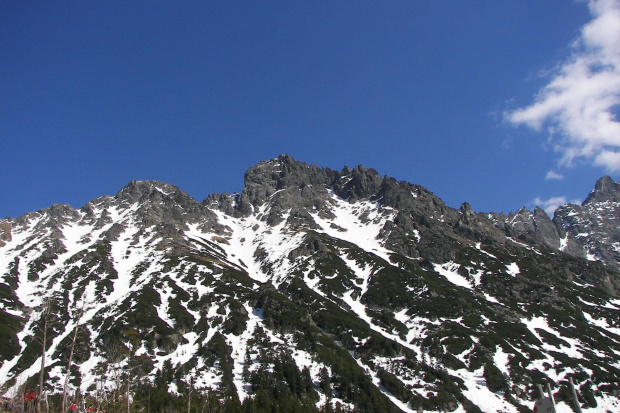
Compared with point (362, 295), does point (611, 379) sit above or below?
below

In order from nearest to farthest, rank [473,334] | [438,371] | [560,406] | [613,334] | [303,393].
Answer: [303,393] → [560,406] → [438,371] → [473,334] → [613,334]

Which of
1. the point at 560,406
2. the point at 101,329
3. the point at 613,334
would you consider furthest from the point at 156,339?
the point at 613,334

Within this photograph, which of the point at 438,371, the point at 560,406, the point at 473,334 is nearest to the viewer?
the point at 560,406

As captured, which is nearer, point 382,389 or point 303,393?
point 303,393

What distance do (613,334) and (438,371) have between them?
9446 cm

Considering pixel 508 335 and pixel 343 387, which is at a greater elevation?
pixel 508 335

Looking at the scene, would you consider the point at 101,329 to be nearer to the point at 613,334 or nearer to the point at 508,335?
the point at 508,335

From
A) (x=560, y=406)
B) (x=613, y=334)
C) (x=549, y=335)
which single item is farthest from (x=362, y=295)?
(x=613, y=334)

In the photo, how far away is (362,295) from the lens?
19800 centimetres

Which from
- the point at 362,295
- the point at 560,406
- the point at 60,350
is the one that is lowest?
the point at 560,406

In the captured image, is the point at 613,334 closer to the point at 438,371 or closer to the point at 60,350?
the point at 438,371

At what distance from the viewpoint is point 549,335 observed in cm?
16975

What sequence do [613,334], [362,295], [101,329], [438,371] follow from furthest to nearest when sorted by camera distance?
[362,295], [613,334], [101,329], [438,371]

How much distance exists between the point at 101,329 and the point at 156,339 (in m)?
24.2
